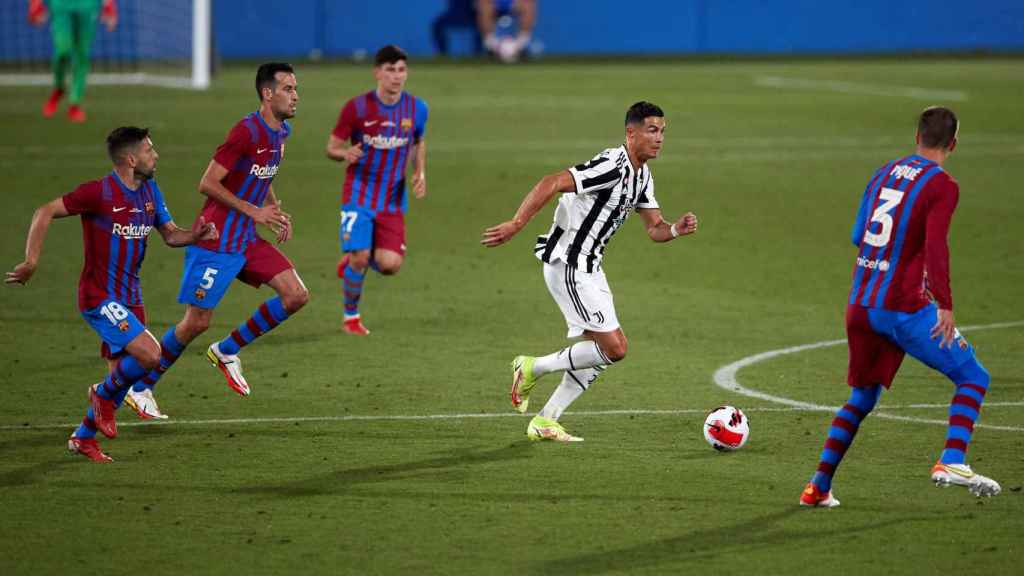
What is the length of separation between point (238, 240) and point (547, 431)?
2460 millimetres

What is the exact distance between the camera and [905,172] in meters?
7.99

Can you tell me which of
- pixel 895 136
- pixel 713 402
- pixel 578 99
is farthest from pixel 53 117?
pixel 713 402

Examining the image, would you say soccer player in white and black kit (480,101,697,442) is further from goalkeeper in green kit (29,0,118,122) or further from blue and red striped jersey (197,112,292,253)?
goalkeeper in green kit (29,0,118,122)

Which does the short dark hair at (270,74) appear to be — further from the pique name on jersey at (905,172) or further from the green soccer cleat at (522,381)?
the pique name on jersey at (905,172)

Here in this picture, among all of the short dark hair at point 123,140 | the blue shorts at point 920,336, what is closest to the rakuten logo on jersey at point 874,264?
the blue shorts at point 920,336

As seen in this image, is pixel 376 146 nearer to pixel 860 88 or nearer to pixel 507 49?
pixel 860 88

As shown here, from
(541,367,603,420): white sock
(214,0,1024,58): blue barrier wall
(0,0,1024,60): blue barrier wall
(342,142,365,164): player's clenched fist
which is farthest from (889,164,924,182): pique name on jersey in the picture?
(214,0,1024,58): blue barrier wall

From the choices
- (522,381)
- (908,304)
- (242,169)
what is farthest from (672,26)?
(908,304)

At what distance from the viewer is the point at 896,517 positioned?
8.09m

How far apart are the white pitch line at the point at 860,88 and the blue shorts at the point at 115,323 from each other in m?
22.9

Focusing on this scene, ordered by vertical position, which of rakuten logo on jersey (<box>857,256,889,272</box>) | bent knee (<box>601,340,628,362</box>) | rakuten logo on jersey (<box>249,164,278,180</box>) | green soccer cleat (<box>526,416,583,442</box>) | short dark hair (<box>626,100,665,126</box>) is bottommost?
green soccer cleat (<box>526,416,583,442</box>)

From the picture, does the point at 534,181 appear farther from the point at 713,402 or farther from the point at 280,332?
the point at 713,402

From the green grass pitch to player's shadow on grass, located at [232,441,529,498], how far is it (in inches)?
0.9

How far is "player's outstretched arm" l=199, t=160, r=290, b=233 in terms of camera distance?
1019 centimetres
